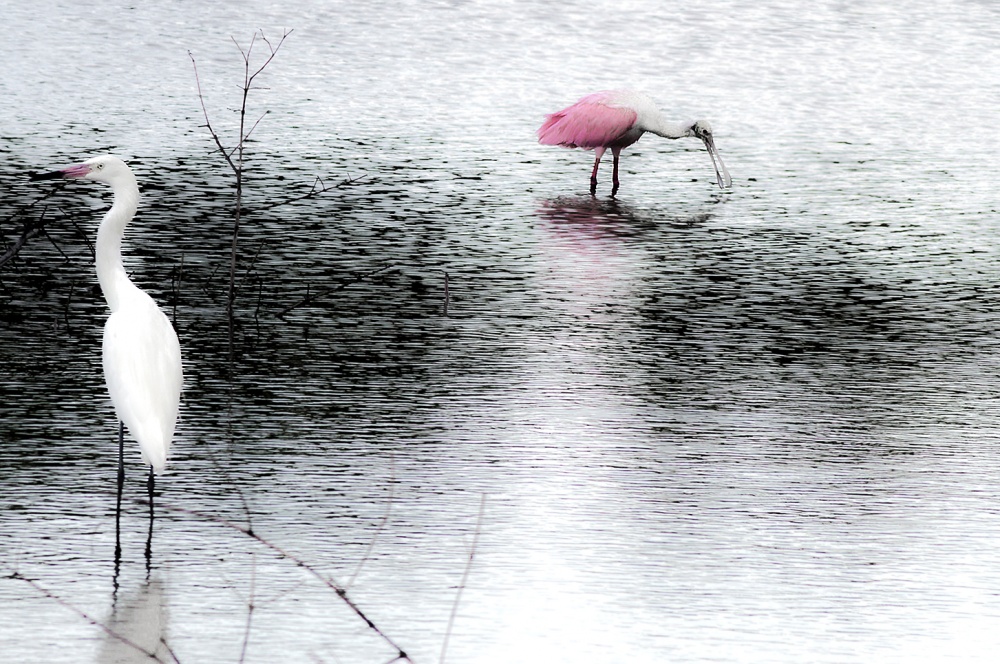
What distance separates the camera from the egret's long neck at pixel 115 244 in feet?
22.4

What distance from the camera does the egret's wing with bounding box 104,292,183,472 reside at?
6.24m

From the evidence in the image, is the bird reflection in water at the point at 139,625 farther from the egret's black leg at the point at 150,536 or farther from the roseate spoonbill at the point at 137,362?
the roseate spoonbill at the point at 137,362

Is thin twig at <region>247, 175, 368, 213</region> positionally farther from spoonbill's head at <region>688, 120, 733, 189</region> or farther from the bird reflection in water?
the bird reflection in water

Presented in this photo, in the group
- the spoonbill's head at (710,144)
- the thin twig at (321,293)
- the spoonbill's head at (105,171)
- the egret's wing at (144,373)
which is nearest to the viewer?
the egret's wing at (144,373)

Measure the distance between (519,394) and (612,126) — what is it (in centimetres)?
813

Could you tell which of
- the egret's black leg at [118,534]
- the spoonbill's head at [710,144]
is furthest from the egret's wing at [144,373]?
the spoonbill's head at [710,144]

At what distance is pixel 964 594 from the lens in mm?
5785

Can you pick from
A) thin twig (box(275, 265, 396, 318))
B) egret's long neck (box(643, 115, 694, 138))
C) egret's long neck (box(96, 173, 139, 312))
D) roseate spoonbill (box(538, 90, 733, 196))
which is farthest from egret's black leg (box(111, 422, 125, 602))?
egret's long neck (box(643, 115, 694, 138))

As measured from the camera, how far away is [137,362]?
6.45m

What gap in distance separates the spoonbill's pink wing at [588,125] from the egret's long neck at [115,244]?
29.6 ft

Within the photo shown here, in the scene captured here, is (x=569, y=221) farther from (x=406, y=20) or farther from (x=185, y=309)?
(x=406, y=20)

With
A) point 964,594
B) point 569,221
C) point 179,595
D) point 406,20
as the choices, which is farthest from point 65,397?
point 406,20

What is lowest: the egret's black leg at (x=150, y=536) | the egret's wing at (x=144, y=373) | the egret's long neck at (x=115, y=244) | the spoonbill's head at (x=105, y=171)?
the egret's black leg at (x=150, y=536)

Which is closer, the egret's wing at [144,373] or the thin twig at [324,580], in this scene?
the thin twig at [324,580]
